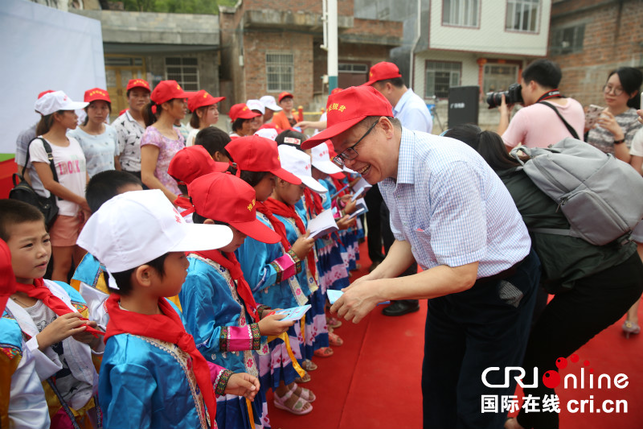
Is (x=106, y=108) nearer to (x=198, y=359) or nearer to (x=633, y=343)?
(x=198, y=359)

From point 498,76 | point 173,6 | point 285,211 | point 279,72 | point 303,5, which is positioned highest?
point 173,6

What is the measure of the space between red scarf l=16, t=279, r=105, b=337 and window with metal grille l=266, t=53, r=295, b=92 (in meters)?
13.8

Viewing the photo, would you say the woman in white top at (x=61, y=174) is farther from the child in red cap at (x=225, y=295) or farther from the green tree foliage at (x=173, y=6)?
the green tree foliage at (x=173, y=6)

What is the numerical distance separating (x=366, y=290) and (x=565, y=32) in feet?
67.4

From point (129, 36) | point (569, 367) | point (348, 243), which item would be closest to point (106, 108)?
point (348, 243)

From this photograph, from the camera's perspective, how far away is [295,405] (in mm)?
2334

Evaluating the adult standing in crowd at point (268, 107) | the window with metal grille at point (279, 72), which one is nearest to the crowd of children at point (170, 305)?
the adult standing in crowd at point (268, 107)

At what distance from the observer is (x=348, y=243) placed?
3.77m

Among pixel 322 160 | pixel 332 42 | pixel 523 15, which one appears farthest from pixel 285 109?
pixel 523 15

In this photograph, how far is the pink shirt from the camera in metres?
2.64

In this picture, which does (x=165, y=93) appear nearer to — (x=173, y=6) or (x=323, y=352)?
(x=323, y=352)

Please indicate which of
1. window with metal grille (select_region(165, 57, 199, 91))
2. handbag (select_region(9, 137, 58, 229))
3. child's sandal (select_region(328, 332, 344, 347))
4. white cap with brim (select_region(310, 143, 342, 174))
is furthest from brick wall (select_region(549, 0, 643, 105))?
handbag (select_region(9, 137, 58, 229))

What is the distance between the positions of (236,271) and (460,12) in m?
18.1

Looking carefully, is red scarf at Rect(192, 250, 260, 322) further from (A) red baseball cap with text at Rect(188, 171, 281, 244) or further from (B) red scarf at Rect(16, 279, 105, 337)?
(B) red scarf at Rect(16, 279, 105, 337)
